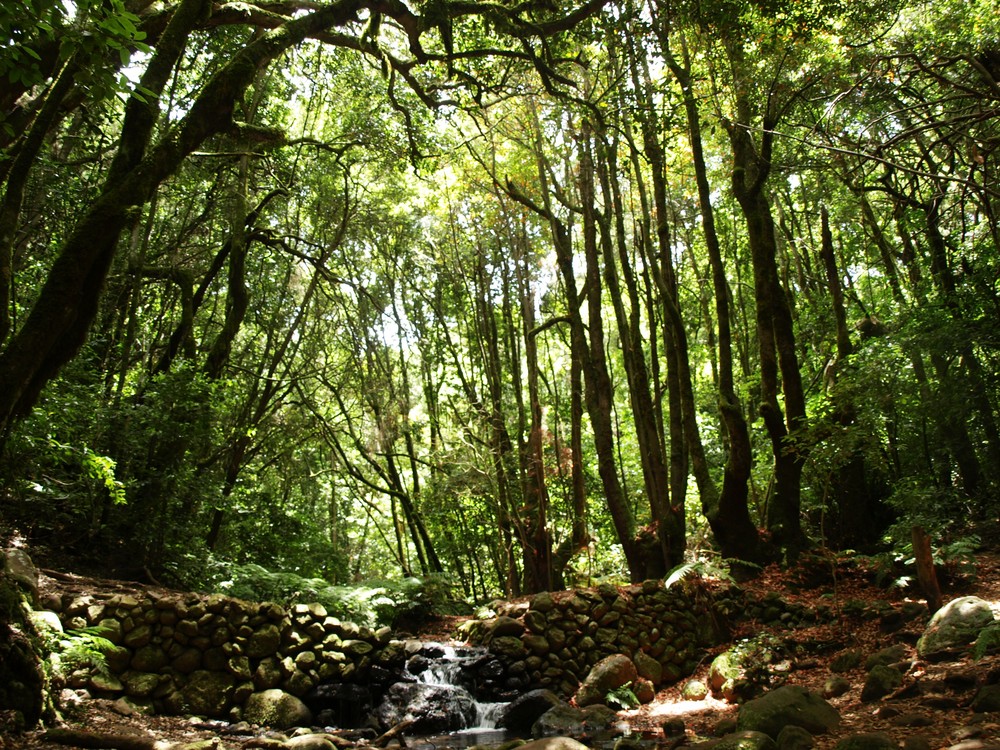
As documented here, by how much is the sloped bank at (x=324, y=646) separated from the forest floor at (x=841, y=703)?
375mm

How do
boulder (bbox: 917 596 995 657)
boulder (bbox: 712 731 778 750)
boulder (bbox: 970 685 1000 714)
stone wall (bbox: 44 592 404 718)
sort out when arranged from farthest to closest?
stone wall (bbox: 44 592 404 718) < boulder (bbox: 917 596 995 657) < boulder (bbox: 712 731 778 750) < boulder (bbox: 970 685 1000 714)

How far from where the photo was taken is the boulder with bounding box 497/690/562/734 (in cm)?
666

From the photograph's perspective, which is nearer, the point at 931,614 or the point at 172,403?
the point at 931,614

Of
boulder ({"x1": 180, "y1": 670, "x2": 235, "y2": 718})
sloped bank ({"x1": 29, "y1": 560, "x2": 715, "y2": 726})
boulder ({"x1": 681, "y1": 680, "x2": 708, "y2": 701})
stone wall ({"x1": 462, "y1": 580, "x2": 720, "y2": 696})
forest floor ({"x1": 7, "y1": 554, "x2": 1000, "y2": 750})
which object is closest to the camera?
forest floor ({"x1": 7, "y1": 554, "x2": 1000, "y2": 750})

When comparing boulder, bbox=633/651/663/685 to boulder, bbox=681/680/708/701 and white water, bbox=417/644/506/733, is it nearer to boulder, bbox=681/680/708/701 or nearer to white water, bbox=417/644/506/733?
boulder, bbox=681/680/708/701

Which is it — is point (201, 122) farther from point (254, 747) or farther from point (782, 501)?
point (782, 501)

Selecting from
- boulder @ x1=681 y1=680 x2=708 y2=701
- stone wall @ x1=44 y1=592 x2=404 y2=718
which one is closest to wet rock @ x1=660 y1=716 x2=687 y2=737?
boulder @ x1=681 y1=680 x2=708 y2=701

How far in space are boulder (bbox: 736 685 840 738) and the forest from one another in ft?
7.70

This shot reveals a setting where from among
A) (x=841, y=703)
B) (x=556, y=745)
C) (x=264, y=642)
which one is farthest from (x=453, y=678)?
(x=841, y=703)

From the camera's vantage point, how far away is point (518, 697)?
23.1ft

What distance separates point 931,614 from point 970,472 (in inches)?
183

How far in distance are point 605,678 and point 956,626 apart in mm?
3332

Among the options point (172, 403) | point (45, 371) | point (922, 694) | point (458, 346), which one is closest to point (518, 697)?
point (922, 694)

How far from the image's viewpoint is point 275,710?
6309 mm
